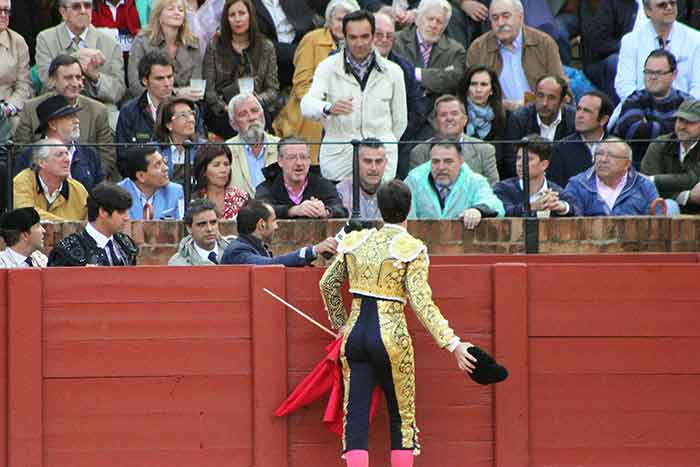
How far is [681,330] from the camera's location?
9.16 m

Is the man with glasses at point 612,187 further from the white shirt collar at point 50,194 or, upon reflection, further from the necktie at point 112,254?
the white shirt collar at point 50,194

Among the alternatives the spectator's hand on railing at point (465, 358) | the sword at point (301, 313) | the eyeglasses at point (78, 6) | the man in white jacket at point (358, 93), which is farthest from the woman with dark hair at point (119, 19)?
the spectator's hand on railing at point (465, 358)

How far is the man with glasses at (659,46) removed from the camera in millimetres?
12078

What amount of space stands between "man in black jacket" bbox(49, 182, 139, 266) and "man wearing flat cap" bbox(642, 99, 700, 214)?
329cm

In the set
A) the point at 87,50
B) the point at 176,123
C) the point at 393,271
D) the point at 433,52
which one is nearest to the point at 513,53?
the point at 433,52

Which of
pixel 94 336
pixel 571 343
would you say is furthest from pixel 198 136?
pixel 571 343

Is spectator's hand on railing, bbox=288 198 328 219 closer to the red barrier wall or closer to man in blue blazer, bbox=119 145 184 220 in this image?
man in blue blazer, bbox=119 145 184 220

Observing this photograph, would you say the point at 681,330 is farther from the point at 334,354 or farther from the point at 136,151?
the point at 136,151

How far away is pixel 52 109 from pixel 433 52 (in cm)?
269

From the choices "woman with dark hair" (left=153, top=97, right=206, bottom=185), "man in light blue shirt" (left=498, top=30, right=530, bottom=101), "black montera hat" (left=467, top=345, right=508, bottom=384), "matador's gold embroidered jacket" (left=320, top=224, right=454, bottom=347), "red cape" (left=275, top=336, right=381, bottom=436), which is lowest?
"red cape" (left=275, top=336, right=381, bottom=436)

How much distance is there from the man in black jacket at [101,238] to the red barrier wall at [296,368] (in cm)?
30

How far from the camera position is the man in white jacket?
11125mm

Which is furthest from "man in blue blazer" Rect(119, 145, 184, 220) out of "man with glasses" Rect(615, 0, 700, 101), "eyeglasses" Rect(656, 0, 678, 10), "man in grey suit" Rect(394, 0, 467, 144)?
"eyeglasses" Rect(656, 0, 678, 10)

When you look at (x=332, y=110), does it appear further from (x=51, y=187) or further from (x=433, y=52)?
(x=51, y=187)
